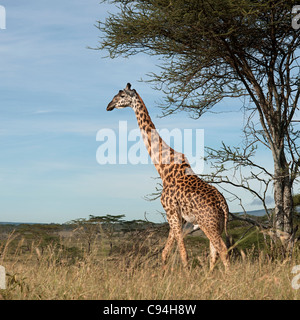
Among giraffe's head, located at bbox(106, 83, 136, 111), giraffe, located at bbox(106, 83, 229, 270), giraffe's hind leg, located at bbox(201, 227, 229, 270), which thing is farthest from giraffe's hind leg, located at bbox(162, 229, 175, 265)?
giraffe's head, located at bbox(106, 83, 136, 111)

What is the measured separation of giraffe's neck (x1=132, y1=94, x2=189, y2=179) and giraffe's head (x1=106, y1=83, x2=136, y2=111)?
0.46 feet

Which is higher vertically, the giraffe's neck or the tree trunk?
the giraffe's neck

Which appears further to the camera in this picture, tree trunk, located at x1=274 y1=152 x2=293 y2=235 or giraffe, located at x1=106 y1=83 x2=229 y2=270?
tree trunk, located at x1=274 y1=152 x2=293 y2=235

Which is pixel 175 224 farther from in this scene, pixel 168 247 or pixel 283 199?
pixel 283 199

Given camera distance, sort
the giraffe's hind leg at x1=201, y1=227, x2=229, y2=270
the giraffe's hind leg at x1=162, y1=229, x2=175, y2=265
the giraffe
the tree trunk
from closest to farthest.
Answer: the giraffe's hind leg at x1=201, y1=227, x2=229, y2=270 < the giraffe < the giraffe's hind leg at x1=162, y1=229, x2=175, y2=265 < the tree trunk

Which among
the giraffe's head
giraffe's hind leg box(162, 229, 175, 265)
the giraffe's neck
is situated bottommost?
giraffe's hind leg box(162, 229, 175, 265)

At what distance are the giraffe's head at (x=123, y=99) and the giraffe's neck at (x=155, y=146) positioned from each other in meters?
0.14

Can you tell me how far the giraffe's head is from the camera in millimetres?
9812

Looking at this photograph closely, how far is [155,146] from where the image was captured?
927 centimetres

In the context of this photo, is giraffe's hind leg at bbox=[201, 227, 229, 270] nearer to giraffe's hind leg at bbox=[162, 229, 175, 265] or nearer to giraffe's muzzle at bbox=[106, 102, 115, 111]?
giraffe's hind leg at bbox=[162, 229, 175, 265]

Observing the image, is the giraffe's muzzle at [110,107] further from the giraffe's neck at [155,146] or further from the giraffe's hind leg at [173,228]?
the giraffe's hind leg at [173,228]

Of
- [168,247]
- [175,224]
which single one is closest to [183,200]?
[175,224]

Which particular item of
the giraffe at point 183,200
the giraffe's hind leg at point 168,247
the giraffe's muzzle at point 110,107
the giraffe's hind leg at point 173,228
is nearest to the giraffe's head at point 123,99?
the giraffe's muzzle at point 110,107
